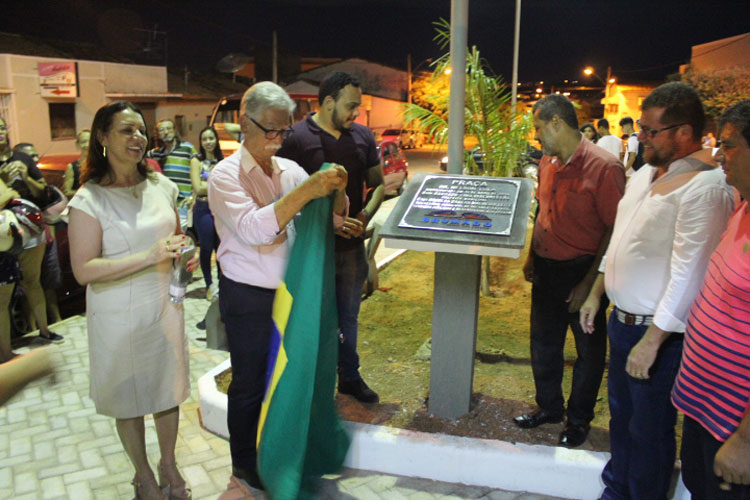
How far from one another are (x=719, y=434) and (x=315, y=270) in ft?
6.37

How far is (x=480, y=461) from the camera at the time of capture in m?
3.56

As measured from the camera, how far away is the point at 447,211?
3730 millimetres

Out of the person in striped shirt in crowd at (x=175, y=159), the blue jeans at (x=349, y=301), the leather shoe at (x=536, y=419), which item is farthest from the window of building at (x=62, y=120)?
the leather shoe at (x=536, y=419)

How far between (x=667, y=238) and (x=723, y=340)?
670mm

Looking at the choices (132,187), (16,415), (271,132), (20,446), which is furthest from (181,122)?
(271,132)

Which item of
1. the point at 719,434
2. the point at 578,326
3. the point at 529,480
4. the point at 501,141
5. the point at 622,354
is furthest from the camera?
the point at 501,141

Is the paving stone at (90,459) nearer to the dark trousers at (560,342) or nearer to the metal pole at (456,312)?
the metal pole at (456,312)

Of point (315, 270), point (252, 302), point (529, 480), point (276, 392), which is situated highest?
point (315, 270)

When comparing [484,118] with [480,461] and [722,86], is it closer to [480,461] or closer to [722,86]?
[480,461]

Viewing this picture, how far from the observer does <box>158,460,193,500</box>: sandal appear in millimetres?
3477

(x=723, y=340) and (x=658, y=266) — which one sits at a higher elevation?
(x=658, y=266)

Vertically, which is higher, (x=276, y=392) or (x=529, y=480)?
(x=276, y=392)

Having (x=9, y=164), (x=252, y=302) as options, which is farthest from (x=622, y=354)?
(x=9, y=164)

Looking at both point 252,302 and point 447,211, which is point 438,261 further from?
point 252,302
